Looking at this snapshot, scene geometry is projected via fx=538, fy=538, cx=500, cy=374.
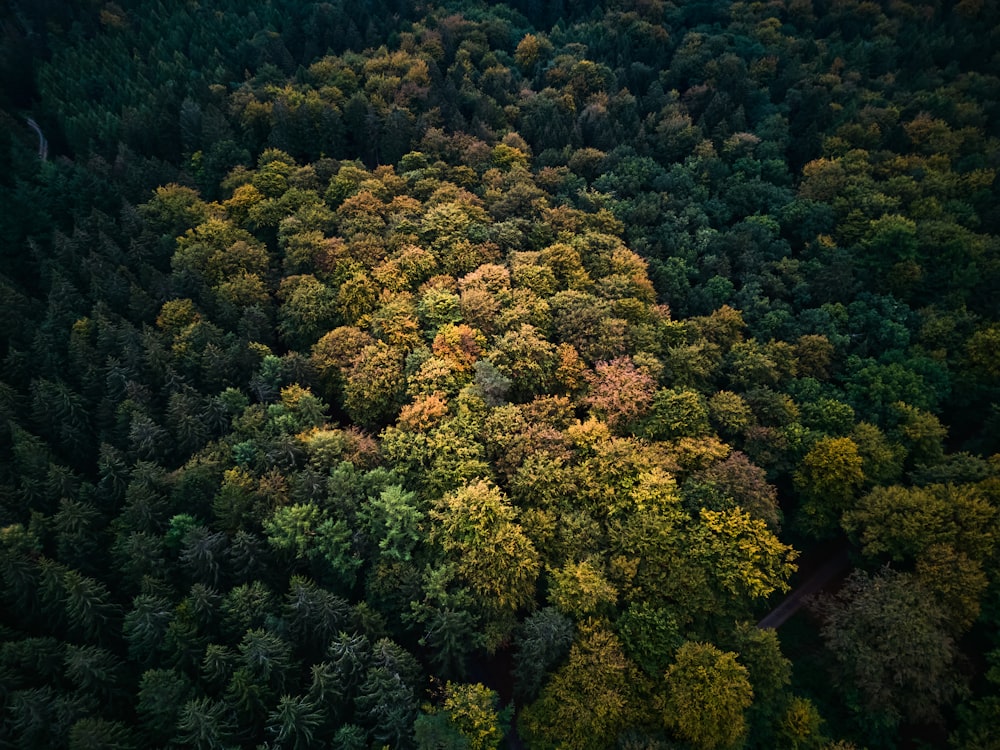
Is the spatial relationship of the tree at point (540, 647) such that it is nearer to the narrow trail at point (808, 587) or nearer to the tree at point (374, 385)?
the narrow trail at point (808, 587)

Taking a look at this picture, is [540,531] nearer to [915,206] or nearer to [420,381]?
[420,381]

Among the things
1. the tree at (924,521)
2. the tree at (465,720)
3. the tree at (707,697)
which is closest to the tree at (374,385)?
the tree at (465,720)

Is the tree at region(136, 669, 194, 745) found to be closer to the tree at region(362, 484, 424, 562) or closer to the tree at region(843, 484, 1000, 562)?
the tree at region(362, 484, 424, 562)

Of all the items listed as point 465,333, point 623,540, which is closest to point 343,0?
point 465,333

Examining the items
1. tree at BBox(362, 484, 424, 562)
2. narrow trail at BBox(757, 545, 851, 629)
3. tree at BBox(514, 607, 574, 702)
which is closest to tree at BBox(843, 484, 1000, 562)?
narrow trail at BBox(757, 545, 851, 629)

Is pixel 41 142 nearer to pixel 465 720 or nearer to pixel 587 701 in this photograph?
pixel 465 720

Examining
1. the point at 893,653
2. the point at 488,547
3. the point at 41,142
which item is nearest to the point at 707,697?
the point at 893,653
